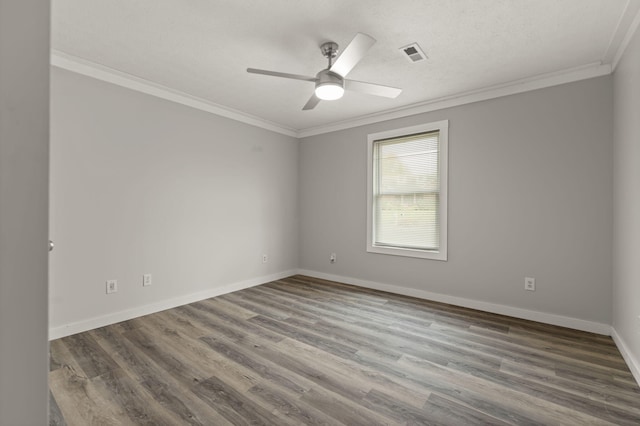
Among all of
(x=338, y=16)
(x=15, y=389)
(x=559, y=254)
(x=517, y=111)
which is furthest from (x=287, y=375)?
(x=517, y=111)

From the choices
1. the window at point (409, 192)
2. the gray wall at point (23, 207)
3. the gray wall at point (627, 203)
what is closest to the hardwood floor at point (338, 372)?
the gray wall at point (627, 203)

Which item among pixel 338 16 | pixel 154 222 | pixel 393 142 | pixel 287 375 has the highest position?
pixel 338 16

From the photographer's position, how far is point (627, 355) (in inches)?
87.7

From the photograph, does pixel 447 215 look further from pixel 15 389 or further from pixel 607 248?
pixel 15 389

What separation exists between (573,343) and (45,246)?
3508 millimetres

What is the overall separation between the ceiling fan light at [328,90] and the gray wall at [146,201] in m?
1.98

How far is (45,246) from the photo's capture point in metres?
0.53

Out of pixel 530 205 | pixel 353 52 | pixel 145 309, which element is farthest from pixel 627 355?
pixel 145 309

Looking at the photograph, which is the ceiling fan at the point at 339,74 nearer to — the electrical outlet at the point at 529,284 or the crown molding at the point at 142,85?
the crown molding at the point at 142,85

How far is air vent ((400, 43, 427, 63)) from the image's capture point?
2.48 m

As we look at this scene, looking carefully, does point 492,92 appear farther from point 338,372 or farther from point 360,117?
point 338,372

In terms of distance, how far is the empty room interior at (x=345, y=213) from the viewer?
183cm

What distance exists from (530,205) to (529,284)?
0.81 meters

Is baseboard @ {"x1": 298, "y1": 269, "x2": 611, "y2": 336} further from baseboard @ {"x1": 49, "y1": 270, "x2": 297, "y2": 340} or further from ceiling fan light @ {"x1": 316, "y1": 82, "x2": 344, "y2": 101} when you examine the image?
ceiling fan light @ {"x1": 316, "y1": 82, "x2": 344, "y2": 101}
